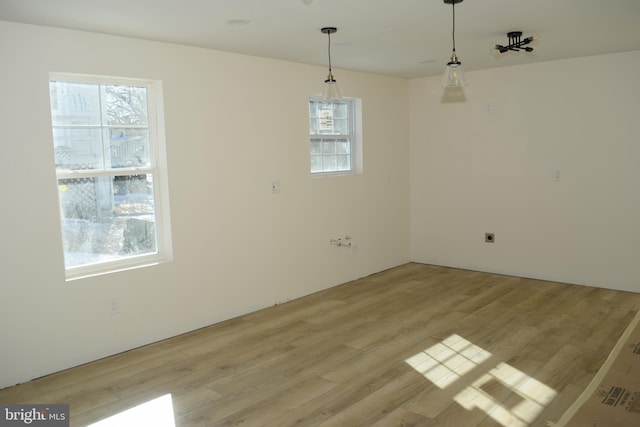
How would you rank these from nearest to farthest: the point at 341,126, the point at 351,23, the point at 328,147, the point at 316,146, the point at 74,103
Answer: the point at 351,23, the point at 74,103, the point at 316,146, the point at 328,147, the point at 341,126

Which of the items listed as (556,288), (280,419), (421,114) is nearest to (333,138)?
(421,114)

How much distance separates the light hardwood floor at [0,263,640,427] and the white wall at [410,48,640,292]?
0.55 m

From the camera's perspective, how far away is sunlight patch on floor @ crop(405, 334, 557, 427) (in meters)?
2.80

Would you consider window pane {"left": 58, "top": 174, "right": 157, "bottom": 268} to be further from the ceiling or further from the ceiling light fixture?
the ceiling light fixture

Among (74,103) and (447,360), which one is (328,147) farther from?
(447,360)

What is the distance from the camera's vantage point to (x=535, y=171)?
5414mm

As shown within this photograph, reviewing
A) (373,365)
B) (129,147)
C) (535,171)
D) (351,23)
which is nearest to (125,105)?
(129,147)

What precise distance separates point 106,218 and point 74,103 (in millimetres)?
856

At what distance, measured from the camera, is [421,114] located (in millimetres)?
6273

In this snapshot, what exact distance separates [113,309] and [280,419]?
5.46ft

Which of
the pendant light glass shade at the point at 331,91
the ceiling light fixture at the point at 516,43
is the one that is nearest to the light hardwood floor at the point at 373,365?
the pendant light glass shade at the point at 331,91

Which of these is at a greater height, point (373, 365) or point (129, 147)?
point (129, 147)

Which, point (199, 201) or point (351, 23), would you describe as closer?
point (351, 23)

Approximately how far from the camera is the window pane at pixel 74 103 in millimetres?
3477
